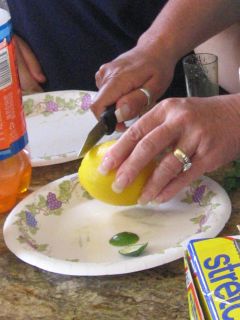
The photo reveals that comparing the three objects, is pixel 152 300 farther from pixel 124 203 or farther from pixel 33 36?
pixel 33 36

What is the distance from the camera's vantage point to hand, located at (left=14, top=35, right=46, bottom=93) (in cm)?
166

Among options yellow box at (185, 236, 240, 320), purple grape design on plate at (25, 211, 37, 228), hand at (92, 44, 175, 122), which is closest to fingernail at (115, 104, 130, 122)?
hand at (92, 44, 175, 122)

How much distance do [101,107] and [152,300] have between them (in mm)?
466

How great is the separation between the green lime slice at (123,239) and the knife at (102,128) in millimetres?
188

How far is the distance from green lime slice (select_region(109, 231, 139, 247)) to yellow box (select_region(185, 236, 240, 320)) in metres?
0.25

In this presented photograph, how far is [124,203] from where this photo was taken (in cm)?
95

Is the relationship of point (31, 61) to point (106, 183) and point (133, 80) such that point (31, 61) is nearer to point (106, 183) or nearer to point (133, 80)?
point (133, 80)

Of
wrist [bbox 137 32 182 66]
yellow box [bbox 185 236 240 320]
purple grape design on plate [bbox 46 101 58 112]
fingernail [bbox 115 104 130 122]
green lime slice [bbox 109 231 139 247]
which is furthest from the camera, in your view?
purple grape design on plate [bbox 46 101 58 112]

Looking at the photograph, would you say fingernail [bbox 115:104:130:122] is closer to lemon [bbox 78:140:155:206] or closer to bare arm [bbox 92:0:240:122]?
bare arm [bbox 92:0:240:122]

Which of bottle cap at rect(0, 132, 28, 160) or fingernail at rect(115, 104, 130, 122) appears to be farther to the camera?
fingernail at rect(115, 104, 130, 122)

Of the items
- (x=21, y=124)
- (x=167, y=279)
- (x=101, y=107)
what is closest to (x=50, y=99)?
(x=101, y=107)

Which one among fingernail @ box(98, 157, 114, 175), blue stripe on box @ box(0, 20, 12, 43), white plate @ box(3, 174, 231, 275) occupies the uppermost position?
blue stripe on box @ box(0, 20, 12, 43)

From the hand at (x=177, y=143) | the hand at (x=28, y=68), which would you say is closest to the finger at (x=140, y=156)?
the hand at (x=177, y=143)

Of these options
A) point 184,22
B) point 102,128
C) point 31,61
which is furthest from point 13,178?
point 31,61
